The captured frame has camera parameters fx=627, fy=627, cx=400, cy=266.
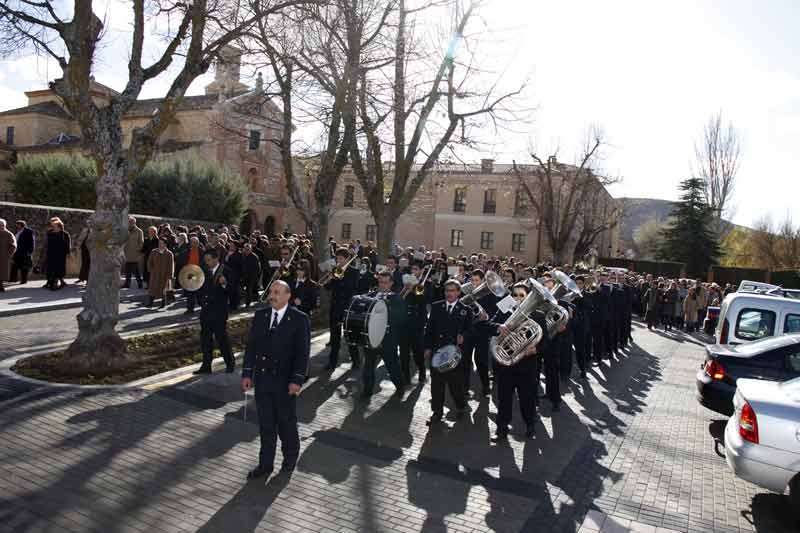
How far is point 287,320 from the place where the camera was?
5.98 metres

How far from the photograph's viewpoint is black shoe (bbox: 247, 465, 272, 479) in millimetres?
5809

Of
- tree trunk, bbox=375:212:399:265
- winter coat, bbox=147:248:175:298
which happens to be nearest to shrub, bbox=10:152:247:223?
tree trunk, bbox=375:212:399:265

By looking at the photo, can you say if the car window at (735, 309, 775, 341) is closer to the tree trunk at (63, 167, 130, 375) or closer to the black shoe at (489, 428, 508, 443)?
the black shoe at (489, 428, 508, 443)

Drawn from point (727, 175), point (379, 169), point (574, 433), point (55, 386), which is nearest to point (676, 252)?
point (727, 175)

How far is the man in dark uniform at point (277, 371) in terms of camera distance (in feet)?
19.3

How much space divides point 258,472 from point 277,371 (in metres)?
0.95

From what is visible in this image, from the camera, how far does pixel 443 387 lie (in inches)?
319

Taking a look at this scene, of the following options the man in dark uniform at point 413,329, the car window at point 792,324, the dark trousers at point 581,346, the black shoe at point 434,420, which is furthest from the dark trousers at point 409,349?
the car window at point 792,324

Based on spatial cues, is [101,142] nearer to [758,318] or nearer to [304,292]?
[304,292]

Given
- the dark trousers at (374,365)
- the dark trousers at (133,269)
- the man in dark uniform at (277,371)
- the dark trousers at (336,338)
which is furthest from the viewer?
the dark trousers at (133,269)

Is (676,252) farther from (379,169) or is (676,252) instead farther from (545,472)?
(545,472)

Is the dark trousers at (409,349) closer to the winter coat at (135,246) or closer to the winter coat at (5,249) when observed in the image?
the winter coat at (135,246)

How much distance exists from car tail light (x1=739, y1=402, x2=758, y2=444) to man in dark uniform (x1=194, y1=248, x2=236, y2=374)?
6718 millimetres

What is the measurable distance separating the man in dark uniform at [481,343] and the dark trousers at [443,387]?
63 centimetres
